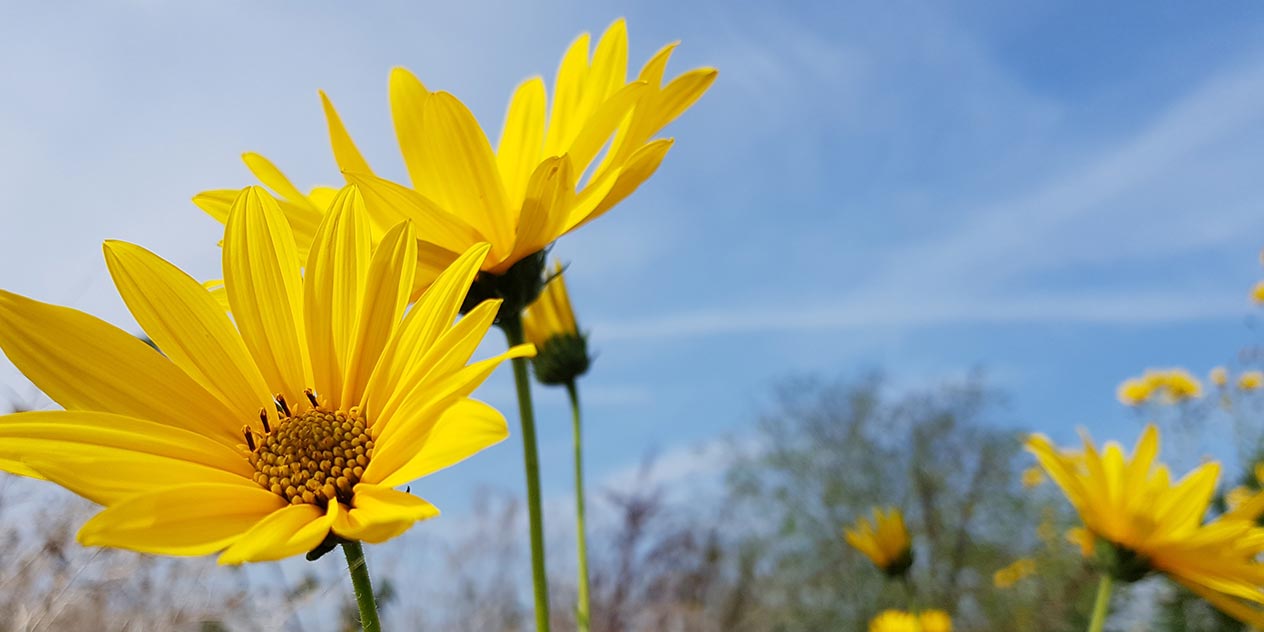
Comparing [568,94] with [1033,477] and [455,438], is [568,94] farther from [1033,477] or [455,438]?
[1033,477]

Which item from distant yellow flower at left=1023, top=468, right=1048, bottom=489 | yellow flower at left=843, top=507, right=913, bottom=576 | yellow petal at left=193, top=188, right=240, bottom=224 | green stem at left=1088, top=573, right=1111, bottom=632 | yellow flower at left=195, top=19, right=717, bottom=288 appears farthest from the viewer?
distant yellow flower at left=1023, top=468, right=1048, bottom=489

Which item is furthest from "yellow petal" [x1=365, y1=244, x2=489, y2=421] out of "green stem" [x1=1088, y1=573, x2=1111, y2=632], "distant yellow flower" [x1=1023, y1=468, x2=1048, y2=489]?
"distant yellow flower" [x1=1023, y1=468, x2=1048, y2=489]

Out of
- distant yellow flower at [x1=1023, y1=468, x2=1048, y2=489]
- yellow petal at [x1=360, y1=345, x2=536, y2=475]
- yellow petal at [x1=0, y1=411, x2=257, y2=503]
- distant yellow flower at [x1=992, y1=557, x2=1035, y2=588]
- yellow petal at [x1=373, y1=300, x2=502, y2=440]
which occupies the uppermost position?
distant yellow flower at [x1=1023, y1=468, x2=1048, y2=489]

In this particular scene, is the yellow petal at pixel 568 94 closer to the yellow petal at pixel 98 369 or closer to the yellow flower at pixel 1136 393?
the yellow petal at pixel 98 369

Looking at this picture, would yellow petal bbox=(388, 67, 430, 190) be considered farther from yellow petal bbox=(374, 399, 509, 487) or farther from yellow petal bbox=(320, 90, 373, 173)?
yellow petal bbox=(374, 399, 509, 487)

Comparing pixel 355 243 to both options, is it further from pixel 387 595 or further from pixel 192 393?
pixel 387 595

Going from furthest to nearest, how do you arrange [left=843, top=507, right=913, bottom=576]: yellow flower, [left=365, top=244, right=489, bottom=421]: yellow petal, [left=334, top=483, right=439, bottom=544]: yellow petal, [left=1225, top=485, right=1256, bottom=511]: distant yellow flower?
[left=1225, top=485, right=1256, bottom=511]: distant yellow flower, [left=843, top=507, right=913, bottom=576]: yellow flower, [left=365, top=244, right=489, bottom=421]: yellow petal, [left=334, top=483, right=439, bottom=544]: yellow petal

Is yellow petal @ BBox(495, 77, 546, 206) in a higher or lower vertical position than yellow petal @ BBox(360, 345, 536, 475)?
higher

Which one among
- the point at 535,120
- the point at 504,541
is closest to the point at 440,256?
the point at 535,120
